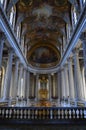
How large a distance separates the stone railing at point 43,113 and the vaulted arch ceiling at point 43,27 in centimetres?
1394

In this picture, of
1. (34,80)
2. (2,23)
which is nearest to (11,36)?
(2,23)

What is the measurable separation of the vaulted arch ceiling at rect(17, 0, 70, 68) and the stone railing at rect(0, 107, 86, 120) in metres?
13.9

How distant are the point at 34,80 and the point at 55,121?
22815 mm

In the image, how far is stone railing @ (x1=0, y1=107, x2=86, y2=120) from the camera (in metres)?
7.59

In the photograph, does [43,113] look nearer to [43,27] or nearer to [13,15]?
[13,15]

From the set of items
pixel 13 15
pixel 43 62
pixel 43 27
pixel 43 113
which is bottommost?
pixel 43 113

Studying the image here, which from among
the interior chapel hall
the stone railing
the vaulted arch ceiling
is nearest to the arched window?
the interior chapel hall

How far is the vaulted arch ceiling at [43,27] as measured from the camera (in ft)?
62.5

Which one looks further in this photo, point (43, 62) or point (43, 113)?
point (43, 62)

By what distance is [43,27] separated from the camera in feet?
80.7

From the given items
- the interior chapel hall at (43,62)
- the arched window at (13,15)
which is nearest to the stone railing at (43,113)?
the interior chapel hall at (43,62)

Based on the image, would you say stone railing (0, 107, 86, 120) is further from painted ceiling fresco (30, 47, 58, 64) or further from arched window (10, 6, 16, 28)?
painted ceiling fresco (30, 47, 58, 64)

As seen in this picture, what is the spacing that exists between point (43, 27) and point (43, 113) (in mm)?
18642

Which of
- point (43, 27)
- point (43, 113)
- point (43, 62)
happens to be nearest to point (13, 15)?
point (43, 27)
